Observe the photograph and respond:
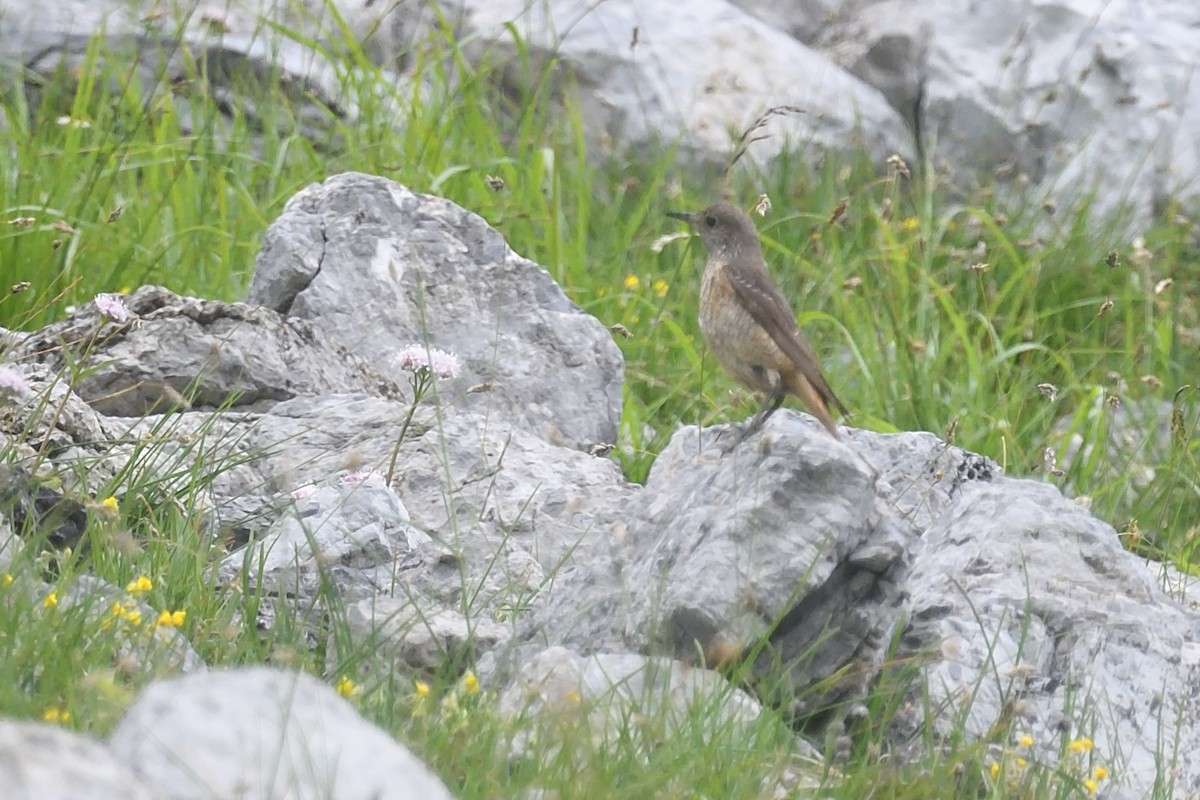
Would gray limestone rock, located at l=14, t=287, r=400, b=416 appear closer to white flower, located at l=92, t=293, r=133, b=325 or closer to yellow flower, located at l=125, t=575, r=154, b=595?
white flower, located at l=92, t=293, r=133, b=325

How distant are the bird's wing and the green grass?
0.31 metres

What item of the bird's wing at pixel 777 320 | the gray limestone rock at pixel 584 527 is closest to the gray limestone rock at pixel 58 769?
the gray limestone rock at pixel 584 527

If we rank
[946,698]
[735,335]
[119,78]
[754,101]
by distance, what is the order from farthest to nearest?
[754,101] → [119,78] → [735,335] → [946,698]

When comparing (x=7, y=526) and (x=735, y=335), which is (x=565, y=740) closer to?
(x=7, y=526)

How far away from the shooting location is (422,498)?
16.0 feet

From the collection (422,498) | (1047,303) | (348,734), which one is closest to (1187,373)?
(1047,303)

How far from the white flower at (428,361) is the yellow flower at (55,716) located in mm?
1636

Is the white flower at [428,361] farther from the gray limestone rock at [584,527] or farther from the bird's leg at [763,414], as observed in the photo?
the bird's leg at [763,414]

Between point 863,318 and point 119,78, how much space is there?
133 inches

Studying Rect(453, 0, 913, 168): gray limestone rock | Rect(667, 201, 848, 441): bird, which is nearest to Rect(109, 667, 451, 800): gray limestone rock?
Rect(667, 201, 848, 441): bird

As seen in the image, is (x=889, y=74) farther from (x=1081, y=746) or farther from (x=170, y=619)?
(x=170, y=619)

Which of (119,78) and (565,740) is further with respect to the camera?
(119,78)

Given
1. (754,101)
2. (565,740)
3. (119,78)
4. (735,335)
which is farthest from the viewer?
(754,101)

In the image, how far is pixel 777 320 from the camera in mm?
5262
